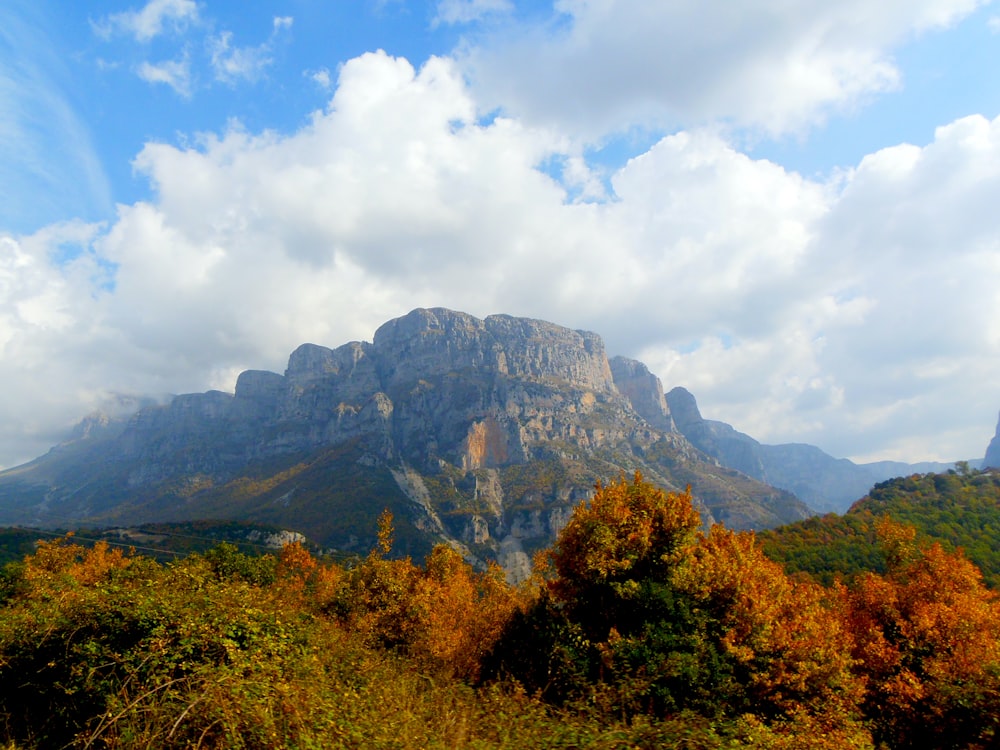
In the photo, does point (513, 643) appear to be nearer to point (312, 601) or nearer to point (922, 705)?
point (922, 705)

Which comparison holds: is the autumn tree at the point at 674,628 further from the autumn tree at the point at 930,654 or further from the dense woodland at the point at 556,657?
the autumn tree at the point at 930,654

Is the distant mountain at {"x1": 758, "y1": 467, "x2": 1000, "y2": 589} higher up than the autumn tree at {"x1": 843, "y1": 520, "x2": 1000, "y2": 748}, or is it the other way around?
the autumn tree at {"x1": 843, "y1": 520, "x2": 1000, "y2": 748}

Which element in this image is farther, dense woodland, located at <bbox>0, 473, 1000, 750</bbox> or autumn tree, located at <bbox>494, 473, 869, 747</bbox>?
autumn tree, located at <bbox>494, 473, 869, 747</bbox>

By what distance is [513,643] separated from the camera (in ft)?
62.4

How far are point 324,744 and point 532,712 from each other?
357 centimetres

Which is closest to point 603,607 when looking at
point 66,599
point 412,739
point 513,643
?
point 513,643

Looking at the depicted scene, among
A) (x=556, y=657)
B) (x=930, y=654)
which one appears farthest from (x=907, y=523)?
(x=556, y=657)

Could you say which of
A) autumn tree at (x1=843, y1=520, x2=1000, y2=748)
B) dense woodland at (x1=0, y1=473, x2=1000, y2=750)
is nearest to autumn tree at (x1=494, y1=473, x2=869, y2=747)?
dense woodland at (x1=0, y1=473, x2=1000, y2=750)

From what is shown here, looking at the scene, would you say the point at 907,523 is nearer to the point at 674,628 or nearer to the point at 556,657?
the point at 674,628

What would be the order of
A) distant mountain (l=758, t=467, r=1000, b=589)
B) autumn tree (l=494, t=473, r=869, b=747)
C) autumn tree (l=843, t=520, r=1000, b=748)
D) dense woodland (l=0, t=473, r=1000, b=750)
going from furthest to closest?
distant mountain (l=758, t=467, r=1000, b=589) → autumn tree (l=494, t=473, r=869, b=747) → autumn tree (l=843, t=520, r=1000, b=748) → dense woodland (l=0, t=473, r=1000, b=750)

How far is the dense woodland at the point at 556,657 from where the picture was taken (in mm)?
7938

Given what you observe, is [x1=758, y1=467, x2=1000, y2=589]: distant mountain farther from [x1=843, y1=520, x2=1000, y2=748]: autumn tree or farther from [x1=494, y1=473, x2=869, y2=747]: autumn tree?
[x1=494, y1=473, x2=869, y2=747]: autumn tree

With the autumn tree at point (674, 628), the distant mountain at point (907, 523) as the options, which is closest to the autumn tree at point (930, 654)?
the autumn tree at point (674, 628)

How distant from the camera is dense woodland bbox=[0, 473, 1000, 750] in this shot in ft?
26.0
